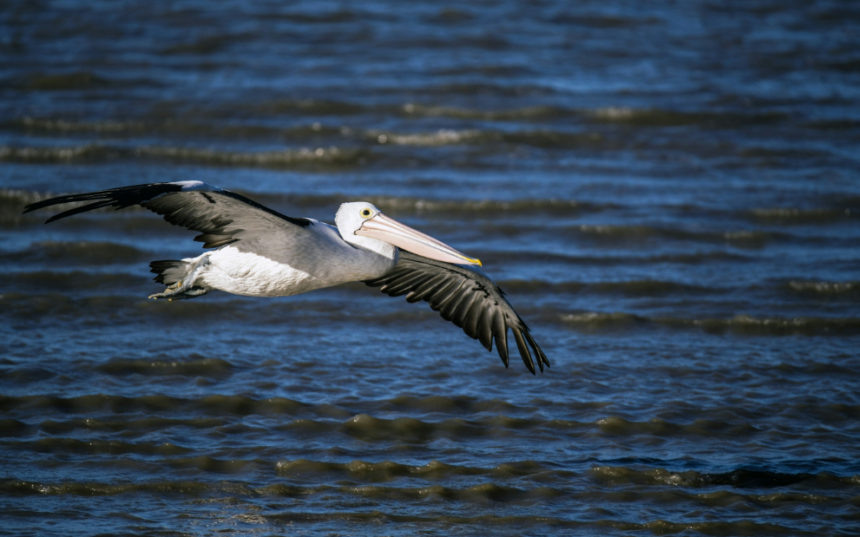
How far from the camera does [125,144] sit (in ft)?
44.1

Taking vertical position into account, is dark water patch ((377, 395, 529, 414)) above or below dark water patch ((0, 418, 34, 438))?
above

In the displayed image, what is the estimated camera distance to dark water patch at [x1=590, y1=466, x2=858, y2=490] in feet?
20.2

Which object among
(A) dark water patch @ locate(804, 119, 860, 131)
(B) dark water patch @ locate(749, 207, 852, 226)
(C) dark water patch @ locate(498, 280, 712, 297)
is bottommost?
(C) dark water patch @ locate(498, 280, 712, 297)

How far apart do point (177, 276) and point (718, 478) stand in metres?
3.86

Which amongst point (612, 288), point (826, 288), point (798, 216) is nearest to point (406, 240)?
point (612, 288)

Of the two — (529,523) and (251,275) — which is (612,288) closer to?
(529,523)

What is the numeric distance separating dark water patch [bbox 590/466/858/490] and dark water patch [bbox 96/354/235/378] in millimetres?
3216

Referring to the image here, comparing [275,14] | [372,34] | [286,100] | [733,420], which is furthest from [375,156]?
[733,420]

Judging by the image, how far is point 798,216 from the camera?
1138 centimetres

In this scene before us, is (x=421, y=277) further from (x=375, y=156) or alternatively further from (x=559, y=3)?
(x=559, y=3)

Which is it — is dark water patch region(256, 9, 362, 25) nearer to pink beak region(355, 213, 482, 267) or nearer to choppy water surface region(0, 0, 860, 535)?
choppy water surface region(0, 0, 860, 535)

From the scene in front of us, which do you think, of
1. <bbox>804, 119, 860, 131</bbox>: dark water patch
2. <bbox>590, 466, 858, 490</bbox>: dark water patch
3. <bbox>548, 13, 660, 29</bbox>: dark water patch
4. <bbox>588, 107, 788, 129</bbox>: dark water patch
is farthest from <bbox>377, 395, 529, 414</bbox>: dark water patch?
<bbox>548, 13, 660, 29</bbox>: dark water patch

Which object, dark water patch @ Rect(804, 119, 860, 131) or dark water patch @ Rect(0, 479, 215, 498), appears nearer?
dark water patch @ Rect(0, 479, 215, 498)

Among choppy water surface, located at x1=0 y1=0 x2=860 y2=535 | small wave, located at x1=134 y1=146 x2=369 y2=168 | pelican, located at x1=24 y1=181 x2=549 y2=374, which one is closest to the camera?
pelican, located at x1=24 y1=181 x2=549 y2=374
